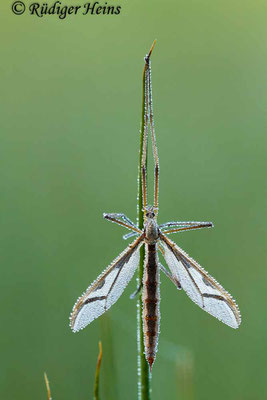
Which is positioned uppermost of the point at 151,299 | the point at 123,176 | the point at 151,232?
the point at 123,176

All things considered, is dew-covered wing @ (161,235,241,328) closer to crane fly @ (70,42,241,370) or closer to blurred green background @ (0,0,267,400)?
crane fly @ (70,42,241,370)

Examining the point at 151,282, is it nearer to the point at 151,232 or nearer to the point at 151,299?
the point at 151,299

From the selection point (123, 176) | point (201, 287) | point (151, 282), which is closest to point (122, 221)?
point (151, 282)

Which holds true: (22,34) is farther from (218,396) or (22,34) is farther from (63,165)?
(218,396)

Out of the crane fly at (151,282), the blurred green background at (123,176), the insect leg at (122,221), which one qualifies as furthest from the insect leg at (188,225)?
the blurred green background at (123,176)

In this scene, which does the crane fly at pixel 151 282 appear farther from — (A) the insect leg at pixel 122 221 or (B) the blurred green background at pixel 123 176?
(B) the blurred green background at pixel 123 176

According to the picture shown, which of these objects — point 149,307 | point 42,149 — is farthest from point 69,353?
point 42,149
